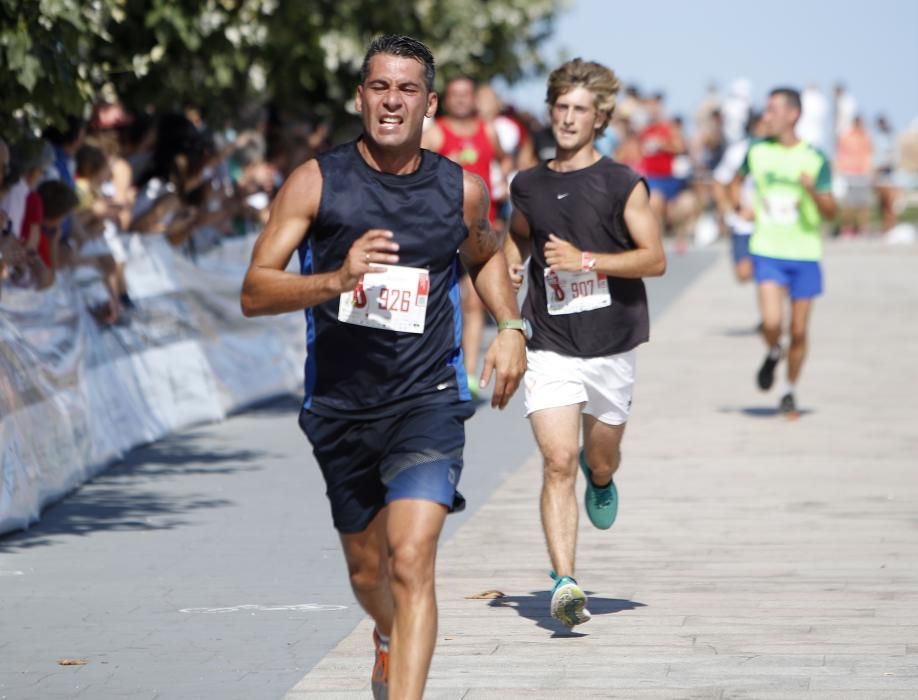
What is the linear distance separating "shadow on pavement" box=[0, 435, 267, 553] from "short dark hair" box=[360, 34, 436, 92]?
376 cm

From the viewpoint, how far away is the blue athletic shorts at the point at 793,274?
12898mm

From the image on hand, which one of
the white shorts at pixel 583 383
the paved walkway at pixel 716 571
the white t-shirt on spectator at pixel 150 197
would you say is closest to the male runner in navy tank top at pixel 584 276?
the white shorts at pixel 583 383

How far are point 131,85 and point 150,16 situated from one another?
193 centimetres

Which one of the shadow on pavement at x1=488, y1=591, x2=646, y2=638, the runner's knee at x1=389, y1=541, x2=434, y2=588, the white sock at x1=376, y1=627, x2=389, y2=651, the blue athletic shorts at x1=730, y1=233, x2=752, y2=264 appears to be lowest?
the shadow on pavement at x1=488, y1=591, x2=646, y2=638

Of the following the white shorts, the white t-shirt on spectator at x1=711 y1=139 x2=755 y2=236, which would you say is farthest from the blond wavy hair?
the white t-shirt on spectator at x1=711 y1=139 x2=755 y2=236

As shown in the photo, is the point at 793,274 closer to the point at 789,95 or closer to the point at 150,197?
the point at 789,95

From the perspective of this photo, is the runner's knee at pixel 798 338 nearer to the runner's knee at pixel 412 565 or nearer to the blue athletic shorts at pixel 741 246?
the blue athletic shorts at pixel 741 246

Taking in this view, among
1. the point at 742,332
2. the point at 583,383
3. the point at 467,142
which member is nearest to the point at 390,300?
the point at 583,383

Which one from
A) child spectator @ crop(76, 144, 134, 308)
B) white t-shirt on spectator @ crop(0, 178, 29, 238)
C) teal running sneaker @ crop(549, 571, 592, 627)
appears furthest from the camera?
child spectator @ crop(76, 144, 134, 308)

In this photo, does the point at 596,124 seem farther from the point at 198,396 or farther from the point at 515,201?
the point at 198,396

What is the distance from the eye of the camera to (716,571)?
8.07 metres

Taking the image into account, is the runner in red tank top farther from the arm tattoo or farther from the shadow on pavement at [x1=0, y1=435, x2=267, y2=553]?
the arm tattoo

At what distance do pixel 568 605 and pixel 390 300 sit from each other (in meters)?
1.64

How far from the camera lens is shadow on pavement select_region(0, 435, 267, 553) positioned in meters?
9.23
